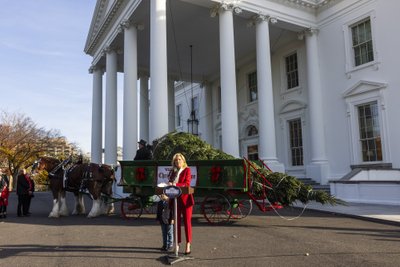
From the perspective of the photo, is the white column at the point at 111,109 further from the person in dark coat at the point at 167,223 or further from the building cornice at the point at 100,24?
the person in dark coat at the point at 167,223

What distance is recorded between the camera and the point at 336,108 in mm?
19453

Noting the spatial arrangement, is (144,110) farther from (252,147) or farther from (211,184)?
(211,184)

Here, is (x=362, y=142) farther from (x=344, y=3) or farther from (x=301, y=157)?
(x=344, y=3)

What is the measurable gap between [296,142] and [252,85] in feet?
18.7

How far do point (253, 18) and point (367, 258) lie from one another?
15505 millimetres

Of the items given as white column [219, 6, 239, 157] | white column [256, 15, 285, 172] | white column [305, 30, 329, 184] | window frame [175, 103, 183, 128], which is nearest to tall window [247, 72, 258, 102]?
white column [305, 30, 329, 184]

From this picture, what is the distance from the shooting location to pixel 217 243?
706 cm

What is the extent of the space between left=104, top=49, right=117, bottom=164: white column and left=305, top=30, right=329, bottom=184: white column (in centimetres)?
1132

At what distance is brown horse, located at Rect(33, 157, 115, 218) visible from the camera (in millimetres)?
11188

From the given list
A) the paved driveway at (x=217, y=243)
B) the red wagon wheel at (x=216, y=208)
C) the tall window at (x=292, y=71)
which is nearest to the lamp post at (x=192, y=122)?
the tall window at (x=292, y=71)

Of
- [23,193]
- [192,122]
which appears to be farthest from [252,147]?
[23,193]

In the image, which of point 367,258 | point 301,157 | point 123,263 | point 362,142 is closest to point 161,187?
point 123,263

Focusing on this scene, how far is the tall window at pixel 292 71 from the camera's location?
73.6 ft

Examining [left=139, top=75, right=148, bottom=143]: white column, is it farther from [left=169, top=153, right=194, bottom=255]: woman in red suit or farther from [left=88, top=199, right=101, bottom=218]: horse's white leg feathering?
[left=169, top=153, right=194, bottom=255]: woman in red suit
